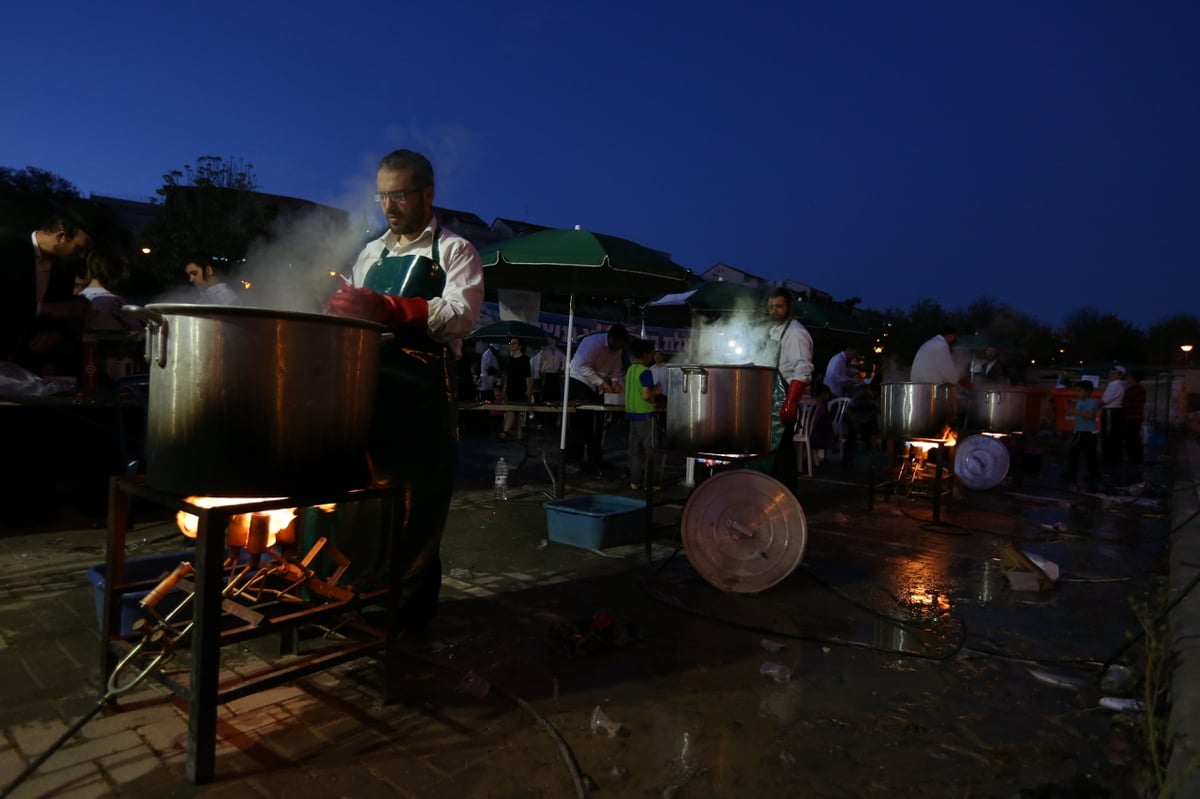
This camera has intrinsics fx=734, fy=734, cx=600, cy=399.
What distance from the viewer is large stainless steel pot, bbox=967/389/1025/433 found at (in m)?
10.5

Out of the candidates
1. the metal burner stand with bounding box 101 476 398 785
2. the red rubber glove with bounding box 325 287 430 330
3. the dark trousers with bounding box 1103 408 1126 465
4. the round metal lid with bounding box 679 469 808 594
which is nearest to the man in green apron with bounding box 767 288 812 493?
the round metal lid with bounding box 679 469 808 594

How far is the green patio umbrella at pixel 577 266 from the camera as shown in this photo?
6.82 meters

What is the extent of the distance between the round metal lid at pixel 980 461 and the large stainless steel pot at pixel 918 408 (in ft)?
9.89

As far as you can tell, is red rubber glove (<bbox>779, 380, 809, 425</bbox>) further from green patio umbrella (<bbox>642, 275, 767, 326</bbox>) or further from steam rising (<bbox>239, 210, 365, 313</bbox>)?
green patio umbrella (<bbox>642, 275, 767, 326</bbox>)

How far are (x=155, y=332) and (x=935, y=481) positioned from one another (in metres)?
7.51

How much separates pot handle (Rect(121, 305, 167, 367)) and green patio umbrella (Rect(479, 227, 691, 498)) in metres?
4.71

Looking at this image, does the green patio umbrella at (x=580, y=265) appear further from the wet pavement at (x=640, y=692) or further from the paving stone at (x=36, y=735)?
the paving stone at (x=36, y=735)

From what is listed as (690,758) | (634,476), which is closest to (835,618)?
(690,758)

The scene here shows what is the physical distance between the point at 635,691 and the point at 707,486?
1.85 meters

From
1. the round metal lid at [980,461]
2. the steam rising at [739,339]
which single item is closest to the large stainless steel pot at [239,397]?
the steam rising at [739,339]

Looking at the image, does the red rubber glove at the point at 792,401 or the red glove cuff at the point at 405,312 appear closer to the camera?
the red glove cuff at the point at 405,312

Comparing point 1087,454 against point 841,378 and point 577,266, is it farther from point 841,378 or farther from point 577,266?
point 577,266

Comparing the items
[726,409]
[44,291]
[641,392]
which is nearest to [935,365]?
[641,392]

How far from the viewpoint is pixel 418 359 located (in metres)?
3.01
